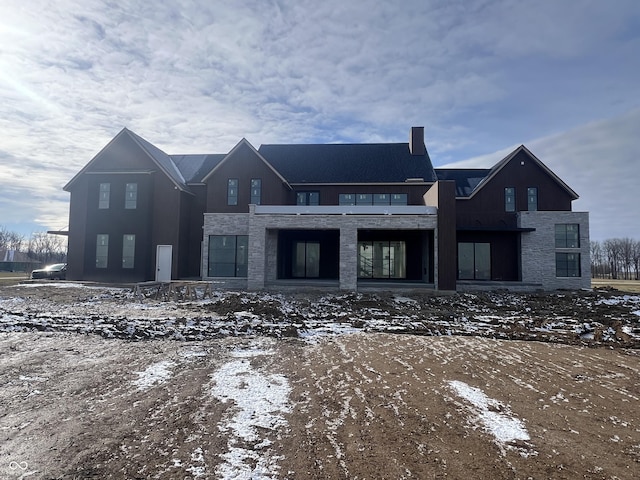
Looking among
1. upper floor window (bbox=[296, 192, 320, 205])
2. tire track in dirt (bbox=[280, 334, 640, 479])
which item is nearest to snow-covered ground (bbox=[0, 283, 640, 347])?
tire track in dirt (bbox=[280, 334, 640, 479])

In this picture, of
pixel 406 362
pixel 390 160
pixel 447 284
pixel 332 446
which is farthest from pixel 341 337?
pixel 390 160

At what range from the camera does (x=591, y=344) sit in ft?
28.4

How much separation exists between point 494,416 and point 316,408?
6.97 feet

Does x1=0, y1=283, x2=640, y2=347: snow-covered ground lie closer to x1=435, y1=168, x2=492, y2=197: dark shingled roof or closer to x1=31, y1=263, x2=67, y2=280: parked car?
x1=31, y1=263, x2=67, y2=280: parked car

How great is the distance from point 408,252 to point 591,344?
14.7m

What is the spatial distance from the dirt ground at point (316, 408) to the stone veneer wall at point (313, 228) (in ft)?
33.3

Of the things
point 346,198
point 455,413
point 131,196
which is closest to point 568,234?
point 346,198

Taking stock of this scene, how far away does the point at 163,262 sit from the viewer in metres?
22.6

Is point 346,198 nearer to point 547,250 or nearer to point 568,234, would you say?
point 547,250

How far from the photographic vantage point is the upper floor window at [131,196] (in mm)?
22734

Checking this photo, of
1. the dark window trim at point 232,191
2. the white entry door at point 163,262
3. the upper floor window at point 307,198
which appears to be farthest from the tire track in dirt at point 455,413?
the upper floor window at point 307,198

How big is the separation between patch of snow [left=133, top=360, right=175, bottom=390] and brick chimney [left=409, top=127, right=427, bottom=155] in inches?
905

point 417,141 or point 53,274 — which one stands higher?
point 417,141

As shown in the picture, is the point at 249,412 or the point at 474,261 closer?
the point at 249,412
